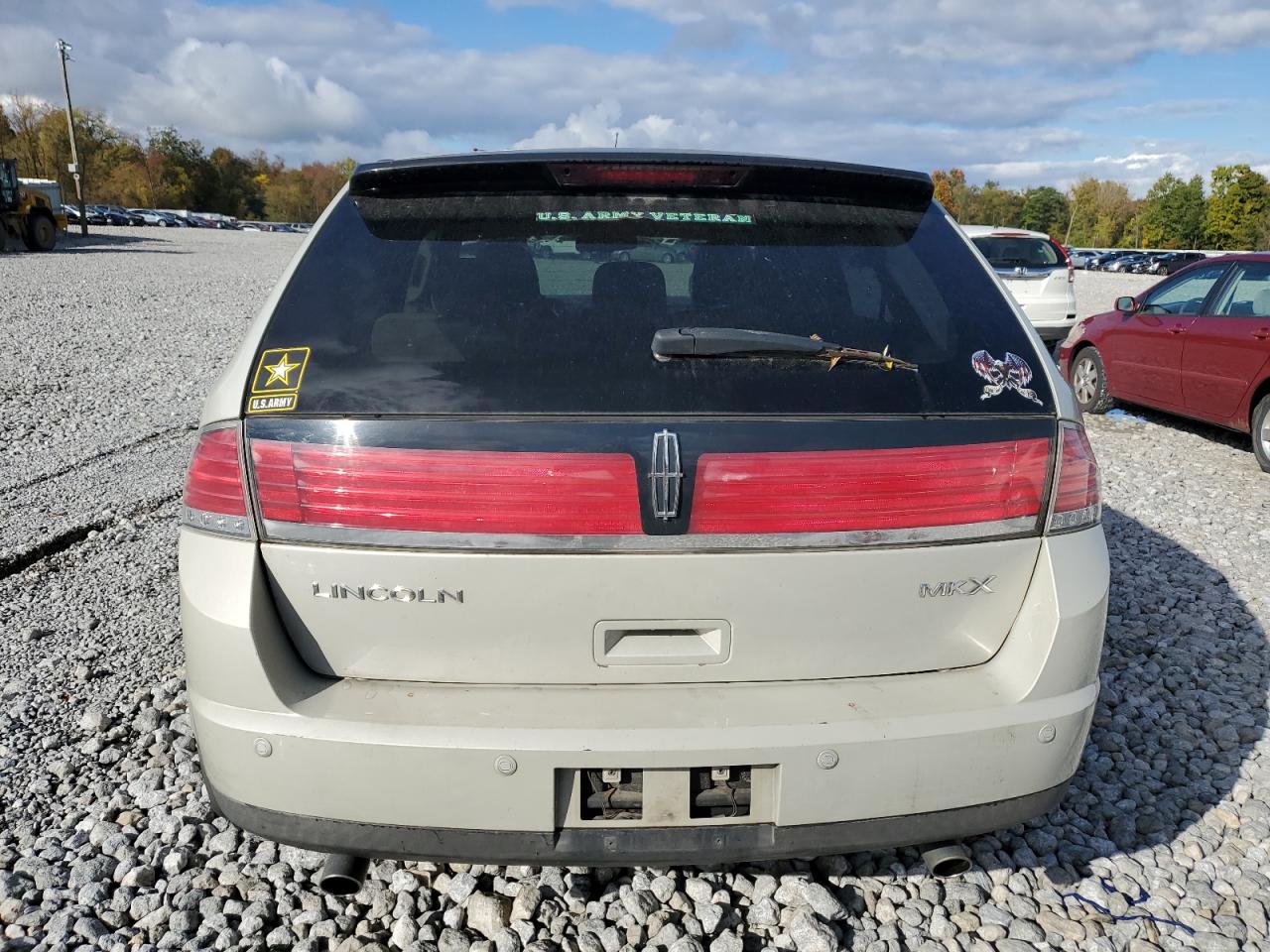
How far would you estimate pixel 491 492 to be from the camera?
1.86 metres

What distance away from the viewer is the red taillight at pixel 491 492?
1.86 m

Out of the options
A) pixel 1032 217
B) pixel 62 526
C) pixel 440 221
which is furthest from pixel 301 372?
pixel 1032 217

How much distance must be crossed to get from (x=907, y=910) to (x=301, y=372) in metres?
2.00

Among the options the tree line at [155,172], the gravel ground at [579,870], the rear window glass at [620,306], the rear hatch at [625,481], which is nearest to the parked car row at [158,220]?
the tree line at [155,172]

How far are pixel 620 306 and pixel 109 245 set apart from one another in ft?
139

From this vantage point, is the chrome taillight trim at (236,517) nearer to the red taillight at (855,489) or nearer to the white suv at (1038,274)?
the red taillight at (855,489)

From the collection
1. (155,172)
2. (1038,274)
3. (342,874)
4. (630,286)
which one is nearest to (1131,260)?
(1038,274)

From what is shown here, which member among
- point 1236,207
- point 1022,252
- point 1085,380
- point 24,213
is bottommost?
point 1085,380

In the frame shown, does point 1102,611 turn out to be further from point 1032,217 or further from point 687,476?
point 1032,217

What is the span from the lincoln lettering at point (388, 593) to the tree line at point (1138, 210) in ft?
242

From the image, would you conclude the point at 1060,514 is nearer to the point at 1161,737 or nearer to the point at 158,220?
the point at 1161,737

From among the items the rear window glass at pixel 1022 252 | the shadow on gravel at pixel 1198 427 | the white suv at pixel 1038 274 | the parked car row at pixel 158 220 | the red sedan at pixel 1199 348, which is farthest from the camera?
the parked car row at pixel 158 220

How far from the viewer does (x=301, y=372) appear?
6.45 ft

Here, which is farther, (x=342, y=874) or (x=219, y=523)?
(x=342, y=874)
